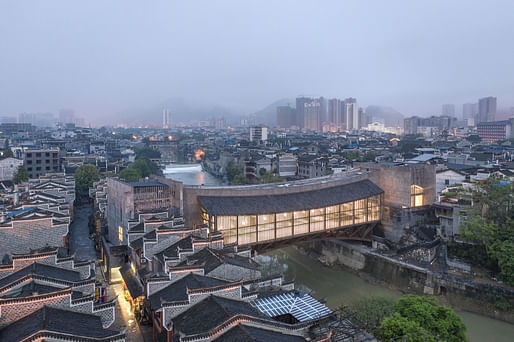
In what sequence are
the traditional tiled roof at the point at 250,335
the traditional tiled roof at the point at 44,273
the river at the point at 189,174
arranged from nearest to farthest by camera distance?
the traditional tiled roof at the point at 250,335 → the traditional tiled roof at the point at 44,273 → the river at the point at 189,174

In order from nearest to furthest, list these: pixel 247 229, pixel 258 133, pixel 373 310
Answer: pixel 373 310, pixel 247 229, pixel 258 133

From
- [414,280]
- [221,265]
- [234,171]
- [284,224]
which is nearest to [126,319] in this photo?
[221,265]

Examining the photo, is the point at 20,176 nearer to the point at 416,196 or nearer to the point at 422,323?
the point at 416,196

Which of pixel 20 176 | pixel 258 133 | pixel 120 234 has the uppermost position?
pixel 258 133

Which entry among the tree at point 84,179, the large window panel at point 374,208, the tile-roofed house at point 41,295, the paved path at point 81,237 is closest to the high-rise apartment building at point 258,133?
the tree at point 84,179

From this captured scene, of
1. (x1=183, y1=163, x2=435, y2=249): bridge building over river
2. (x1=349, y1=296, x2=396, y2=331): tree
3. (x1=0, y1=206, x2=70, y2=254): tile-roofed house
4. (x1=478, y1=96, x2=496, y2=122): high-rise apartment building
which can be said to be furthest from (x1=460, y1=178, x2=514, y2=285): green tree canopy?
(x1=478, y1=96, x2=496, y2=122): high-rise apartment building

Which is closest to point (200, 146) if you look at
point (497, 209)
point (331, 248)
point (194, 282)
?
point (331, 248)

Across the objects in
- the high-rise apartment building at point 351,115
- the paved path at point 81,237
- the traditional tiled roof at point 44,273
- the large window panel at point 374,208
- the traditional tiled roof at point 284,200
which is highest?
the high-rise apartment building at point 351,115

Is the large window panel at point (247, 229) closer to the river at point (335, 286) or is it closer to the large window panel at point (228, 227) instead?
the large window panel at point (228, 227)
